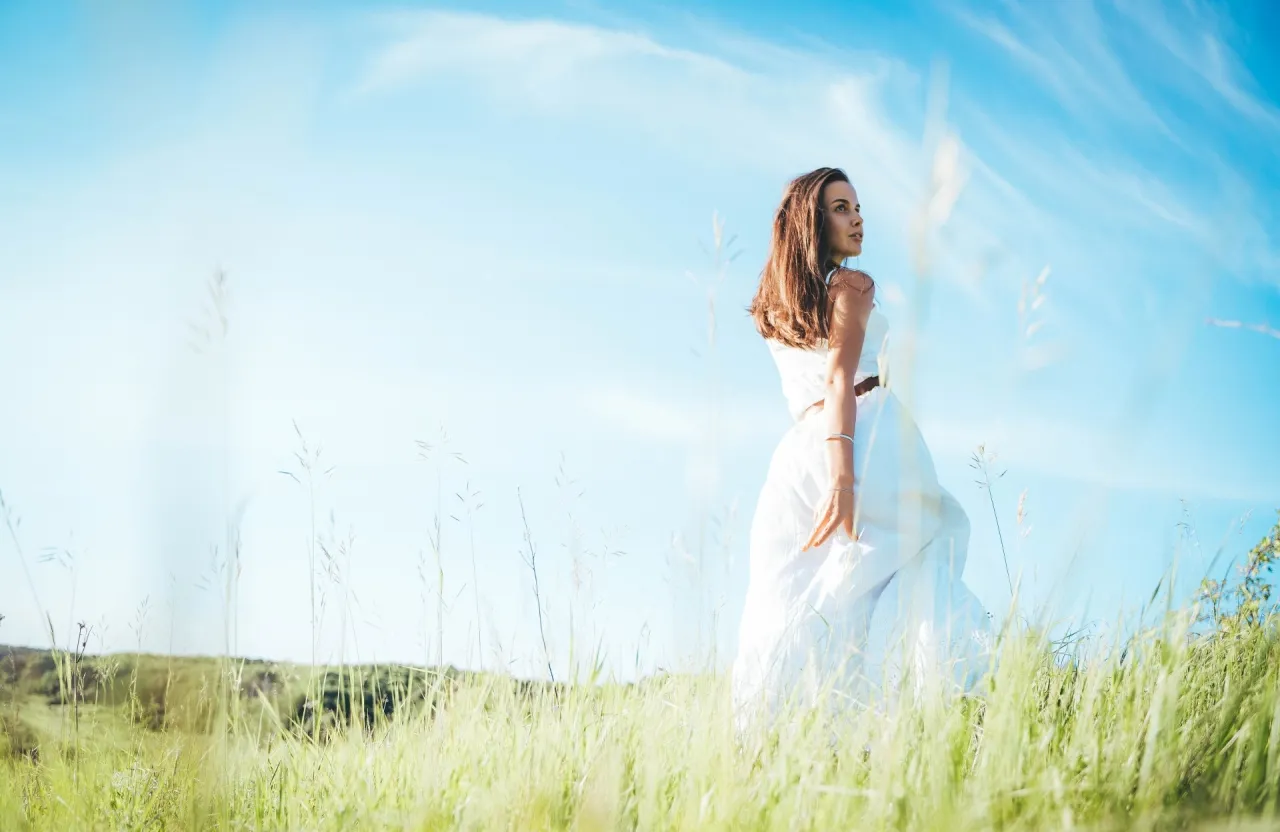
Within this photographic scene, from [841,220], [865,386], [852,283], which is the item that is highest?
[841,220]

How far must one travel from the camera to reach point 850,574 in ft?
9.52

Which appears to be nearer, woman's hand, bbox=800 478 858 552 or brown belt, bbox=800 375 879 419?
woman's hand, bbox=800 478 858 552

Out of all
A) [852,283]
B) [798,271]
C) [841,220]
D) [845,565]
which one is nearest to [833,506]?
[845,565]

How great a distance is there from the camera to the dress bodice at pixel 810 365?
3205 millimetres

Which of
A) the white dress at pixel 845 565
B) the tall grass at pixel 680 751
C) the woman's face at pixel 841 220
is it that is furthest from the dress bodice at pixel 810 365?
the tall grass at pixel 680 751

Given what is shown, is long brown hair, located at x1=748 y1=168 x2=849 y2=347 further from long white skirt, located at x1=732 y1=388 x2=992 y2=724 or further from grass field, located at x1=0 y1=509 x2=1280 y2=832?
grass field, located at x1=0 y1=509 x2=1280 y2=832

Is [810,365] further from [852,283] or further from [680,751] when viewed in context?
[680,751]

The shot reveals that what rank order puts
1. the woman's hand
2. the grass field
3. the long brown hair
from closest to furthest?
the grass field, the woman's hand, the long brown hair

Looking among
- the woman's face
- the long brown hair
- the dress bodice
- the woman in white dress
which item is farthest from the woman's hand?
the woman's face

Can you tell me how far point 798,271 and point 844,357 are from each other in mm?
492

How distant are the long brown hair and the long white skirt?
35 cm

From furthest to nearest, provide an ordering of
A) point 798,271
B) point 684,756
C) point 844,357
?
point 798,271, point 844,357, point 684,756

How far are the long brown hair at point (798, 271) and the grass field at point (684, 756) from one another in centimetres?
143

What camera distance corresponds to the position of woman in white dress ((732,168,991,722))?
2.80m
